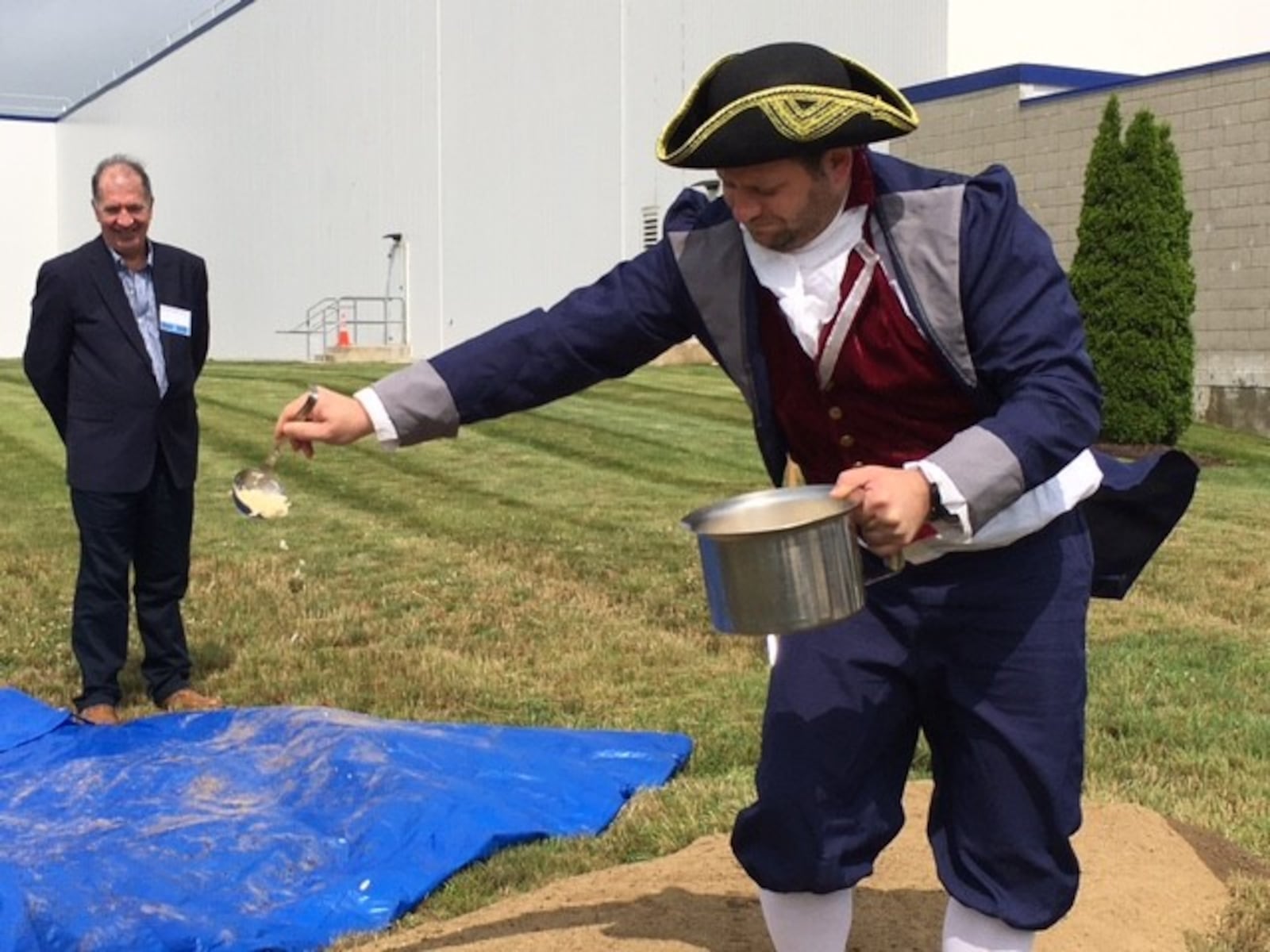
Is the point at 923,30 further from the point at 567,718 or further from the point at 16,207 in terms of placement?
the point at 16,207

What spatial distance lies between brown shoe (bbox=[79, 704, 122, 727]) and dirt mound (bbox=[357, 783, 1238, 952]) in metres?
2.46

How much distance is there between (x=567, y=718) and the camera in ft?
20.2

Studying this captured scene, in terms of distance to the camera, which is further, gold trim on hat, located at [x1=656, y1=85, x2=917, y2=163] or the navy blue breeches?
the navy blue breeches

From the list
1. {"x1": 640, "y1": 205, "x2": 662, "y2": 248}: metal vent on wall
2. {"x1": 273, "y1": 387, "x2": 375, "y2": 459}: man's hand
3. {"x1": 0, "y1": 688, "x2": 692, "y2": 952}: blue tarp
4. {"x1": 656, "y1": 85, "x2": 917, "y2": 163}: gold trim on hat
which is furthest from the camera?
{"x1": 640, "y1": 205, "x2": 662, "y2": 248}: metal vent on wall

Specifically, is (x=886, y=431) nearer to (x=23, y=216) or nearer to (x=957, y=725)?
(x=957, y=725)

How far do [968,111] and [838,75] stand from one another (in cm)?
1696

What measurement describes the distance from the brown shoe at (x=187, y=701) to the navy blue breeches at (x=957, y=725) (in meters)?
3.72

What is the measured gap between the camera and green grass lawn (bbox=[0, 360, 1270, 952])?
5094 mm

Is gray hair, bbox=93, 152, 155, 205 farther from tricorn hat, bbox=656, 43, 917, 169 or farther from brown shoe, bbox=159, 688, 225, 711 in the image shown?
tricorn hat, bbox=656, 43, 917, 169

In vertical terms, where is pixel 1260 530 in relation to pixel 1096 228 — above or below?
below

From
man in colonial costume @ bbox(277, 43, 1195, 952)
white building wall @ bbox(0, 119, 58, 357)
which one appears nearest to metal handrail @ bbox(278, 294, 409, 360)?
white building wall @ bbox(0, 119, 58, 357)

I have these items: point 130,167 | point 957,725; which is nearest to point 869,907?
point 957,725

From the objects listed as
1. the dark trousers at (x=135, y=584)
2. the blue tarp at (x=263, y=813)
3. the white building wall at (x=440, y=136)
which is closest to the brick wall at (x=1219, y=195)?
the white building wall at (x=440, y=136)

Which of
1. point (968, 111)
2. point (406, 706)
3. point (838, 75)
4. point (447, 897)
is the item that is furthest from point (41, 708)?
point (968, 111)
